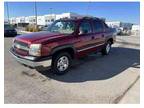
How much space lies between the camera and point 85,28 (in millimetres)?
6191

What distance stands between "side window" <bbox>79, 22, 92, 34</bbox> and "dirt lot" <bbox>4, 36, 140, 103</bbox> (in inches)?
50.1

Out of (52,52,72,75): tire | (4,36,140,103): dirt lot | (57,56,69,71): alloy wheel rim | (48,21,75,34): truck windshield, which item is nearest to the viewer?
(4,36,140,103): dirt lot

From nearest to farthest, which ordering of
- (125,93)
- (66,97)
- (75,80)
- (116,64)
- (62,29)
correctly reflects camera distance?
→ (66,97) < (125,93) < (75,80) < (62,29) < (116,64)

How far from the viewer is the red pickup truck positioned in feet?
15.3

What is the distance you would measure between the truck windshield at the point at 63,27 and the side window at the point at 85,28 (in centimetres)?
30

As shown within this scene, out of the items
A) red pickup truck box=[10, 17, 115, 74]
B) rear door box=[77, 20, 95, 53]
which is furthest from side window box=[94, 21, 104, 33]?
rear door box=[77, 20, 95, 53]

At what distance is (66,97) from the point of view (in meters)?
3.94

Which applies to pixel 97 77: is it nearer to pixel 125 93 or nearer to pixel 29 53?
pixel 125 93

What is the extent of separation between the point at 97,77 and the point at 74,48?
1182 millimetres

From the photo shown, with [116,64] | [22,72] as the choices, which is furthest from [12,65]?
[116,64]

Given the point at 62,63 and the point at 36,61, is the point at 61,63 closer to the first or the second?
the point at 62,63

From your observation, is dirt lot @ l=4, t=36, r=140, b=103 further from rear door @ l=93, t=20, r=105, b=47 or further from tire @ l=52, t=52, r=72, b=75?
rear door @ l=93, t=20, r=105, b=47

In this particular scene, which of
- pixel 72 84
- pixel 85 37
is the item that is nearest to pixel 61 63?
pixel 72 84
